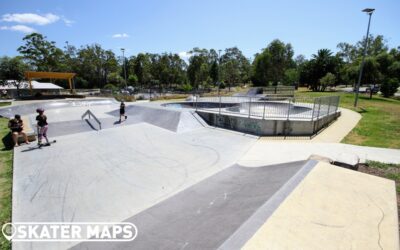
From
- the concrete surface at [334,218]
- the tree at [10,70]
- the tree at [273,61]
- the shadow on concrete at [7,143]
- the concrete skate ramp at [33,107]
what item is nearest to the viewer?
the concrete surface at [334,218]

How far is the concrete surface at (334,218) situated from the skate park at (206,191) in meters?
0.02

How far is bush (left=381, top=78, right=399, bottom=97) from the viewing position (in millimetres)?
30312

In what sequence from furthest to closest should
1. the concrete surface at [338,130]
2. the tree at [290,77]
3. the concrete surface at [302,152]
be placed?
1. the tree at [290,77]
2. the concrete surface at [338,130]
3. the concrete surface at [302,152]

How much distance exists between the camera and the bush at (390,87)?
30312 mm

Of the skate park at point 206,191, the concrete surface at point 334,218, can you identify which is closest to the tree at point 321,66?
the skate park at point 206,191

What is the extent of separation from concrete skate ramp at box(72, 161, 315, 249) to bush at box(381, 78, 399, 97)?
1470 inches

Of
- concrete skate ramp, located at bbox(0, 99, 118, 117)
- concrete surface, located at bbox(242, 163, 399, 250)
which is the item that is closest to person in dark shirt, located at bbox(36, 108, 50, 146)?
concrete surface, located at bbox(242, 163, 399, 250)

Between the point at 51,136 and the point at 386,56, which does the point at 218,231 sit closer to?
the point at 51,136

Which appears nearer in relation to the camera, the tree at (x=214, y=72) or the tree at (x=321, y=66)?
the tree at (x=321, y=66)

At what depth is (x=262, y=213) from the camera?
328cm

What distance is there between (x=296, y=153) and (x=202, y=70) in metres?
46.0

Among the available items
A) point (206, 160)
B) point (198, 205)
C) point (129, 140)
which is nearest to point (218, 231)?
point (198, 205)

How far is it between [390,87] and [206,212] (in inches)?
1592

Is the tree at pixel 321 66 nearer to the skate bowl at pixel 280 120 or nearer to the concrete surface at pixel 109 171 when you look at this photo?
the skate bowl at pixel 280 120
